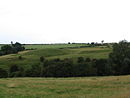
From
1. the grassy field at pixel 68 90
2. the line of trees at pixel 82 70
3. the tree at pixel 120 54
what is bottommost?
the line of trees at pixel 82 70

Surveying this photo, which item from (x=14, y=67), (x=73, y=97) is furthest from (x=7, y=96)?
(x=14, y=67)

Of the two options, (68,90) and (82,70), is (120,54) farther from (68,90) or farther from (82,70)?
(68,90)

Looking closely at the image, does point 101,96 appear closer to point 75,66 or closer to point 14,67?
point 75,66

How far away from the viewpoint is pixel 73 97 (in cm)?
1784

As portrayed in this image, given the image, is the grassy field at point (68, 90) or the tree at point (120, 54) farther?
the tree at point (120, 54)

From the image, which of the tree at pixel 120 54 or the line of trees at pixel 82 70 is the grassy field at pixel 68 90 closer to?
the tree at pixel 120 54

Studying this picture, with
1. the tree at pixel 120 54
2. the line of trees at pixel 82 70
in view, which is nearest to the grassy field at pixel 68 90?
the tree at pixel 120 54

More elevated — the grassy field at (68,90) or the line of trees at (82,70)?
the grassy field at (68,90)

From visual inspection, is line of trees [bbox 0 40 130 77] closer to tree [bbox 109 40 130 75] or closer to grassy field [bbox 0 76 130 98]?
tree [bbox 109 40 130 75]

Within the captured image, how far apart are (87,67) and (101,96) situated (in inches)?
2454

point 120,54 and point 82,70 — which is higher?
point 120,54

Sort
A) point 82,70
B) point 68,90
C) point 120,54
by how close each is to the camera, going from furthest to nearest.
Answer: point 82,70
point 120,54
point 68,90

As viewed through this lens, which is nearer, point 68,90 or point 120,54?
point 68,90

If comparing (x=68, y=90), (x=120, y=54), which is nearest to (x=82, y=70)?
(x=120, y=54)
